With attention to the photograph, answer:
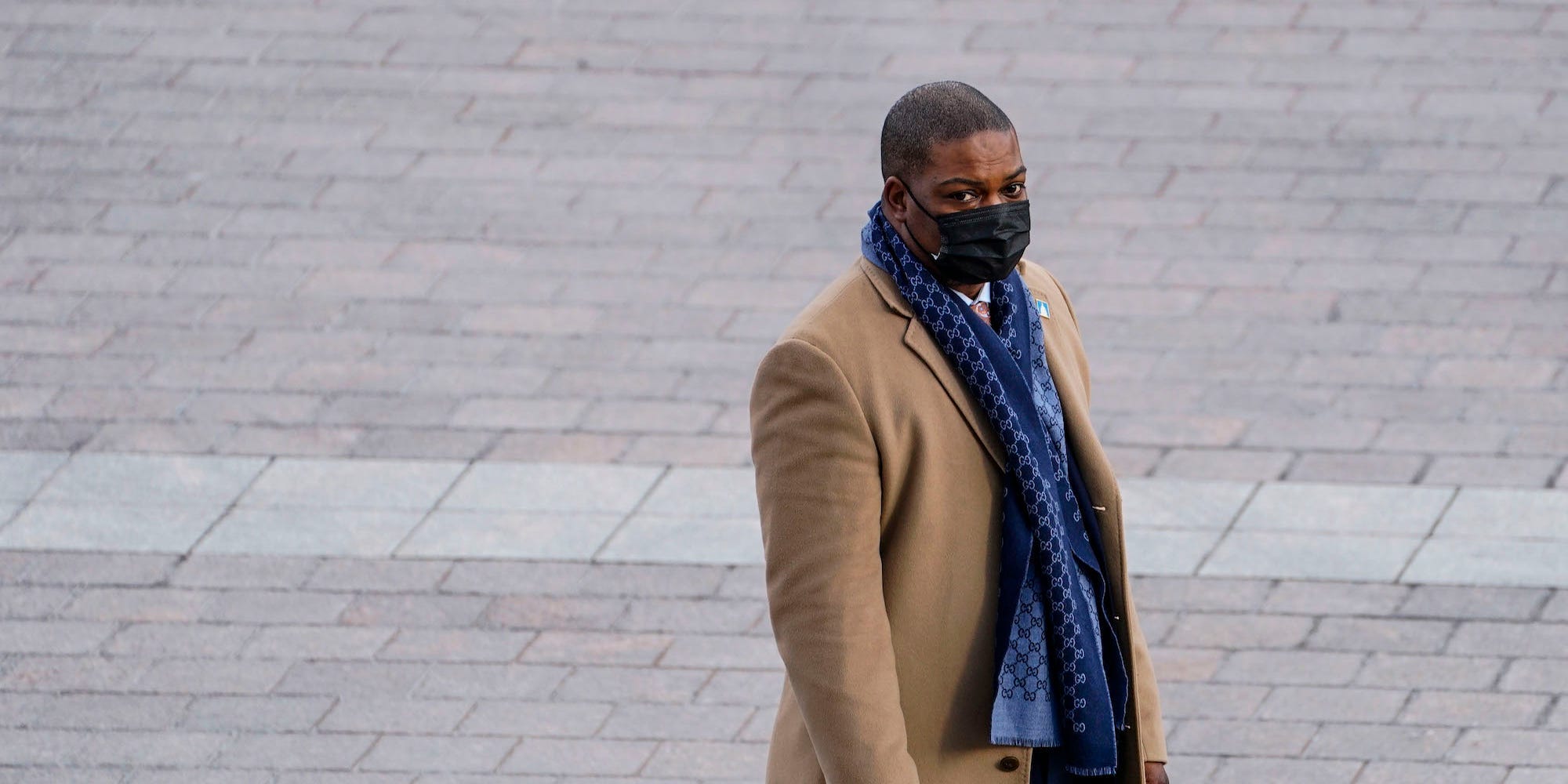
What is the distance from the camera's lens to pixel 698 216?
826 centimetres

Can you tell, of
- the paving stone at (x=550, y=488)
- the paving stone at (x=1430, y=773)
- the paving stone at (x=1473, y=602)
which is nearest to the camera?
the paving stone at (x=1430, y=773)

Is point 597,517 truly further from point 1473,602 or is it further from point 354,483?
point 1473,602

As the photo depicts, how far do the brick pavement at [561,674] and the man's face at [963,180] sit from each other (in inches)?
94.2

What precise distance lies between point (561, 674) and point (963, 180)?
2.89m

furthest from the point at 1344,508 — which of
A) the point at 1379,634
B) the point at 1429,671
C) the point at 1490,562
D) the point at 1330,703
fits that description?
the point at 1330,703

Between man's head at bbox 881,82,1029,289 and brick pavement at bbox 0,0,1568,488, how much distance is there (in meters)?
3.69

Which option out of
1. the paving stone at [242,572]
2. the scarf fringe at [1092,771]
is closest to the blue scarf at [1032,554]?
the scarf fringe at [1092,771]

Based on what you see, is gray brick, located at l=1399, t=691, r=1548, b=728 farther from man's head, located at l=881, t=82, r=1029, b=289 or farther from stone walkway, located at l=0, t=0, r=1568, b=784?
man's head, located at l=881, t=82, r=1029, b=289

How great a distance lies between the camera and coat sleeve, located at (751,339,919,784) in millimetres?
2902

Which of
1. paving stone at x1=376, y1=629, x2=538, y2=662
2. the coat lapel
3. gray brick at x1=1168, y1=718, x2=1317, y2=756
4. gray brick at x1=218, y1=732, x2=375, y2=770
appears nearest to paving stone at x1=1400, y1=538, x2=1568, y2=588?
gray brick at x1=1168, y1=718, x2=1317, y2=756

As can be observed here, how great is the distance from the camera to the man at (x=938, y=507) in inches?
115

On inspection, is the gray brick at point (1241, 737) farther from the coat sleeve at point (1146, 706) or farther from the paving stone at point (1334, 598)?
the coat sleeve at point (1146, 706)

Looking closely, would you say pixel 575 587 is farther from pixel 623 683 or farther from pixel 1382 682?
pixel 1382 682

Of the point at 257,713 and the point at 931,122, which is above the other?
the point at 931,122
